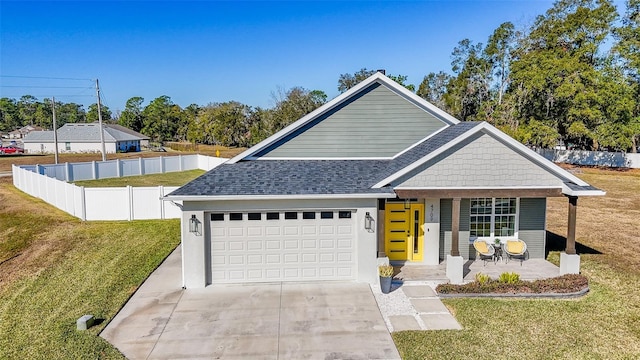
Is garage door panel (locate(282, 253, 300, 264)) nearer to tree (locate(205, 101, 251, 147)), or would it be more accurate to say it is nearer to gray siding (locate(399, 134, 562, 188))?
gray siding (locate(399, 134, 562, 188))

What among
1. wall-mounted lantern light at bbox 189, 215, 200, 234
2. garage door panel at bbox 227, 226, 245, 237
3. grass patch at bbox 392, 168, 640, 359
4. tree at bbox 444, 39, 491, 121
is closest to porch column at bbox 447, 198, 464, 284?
grass patch at bbox 392, 168, 640, 359

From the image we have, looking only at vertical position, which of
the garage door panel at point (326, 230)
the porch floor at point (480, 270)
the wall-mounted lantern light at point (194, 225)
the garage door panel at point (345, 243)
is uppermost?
the wall-mounted lantern light at point (194, 225)

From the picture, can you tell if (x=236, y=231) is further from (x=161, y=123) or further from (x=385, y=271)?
(x=161, y=123)

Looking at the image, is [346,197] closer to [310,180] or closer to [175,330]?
[310,180]

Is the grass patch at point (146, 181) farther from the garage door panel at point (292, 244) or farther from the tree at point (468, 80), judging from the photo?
the tree at point (468, 80)

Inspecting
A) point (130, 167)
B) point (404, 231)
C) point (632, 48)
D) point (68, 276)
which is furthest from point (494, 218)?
point (632, 48)

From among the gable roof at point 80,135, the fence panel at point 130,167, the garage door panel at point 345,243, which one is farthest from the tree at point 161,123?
the garage door panel at point 345,243

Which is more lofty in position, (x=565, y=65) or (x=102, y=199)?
(x=565, y=65)
